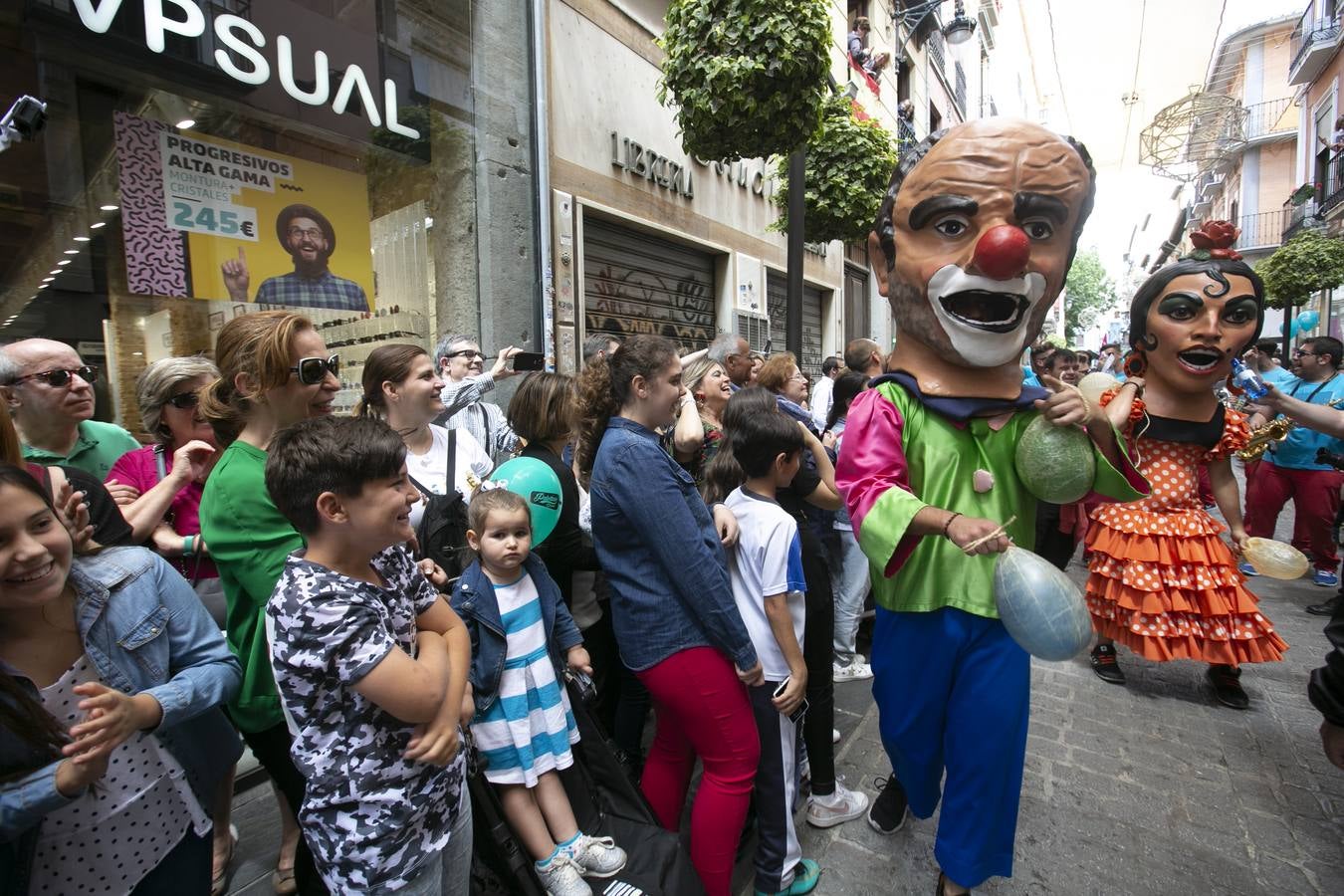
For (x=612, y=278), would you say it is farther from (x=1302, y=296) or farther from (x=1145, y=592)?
(x=1302, y=296)

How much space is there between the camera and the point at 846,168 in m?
5.04

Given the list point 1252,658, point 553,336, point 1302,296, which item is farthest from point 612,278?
point 1302,296

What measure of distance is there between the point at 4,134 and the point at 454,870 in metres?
2.46

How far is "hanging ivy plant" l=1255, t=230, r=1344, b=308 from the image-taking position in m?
8.30

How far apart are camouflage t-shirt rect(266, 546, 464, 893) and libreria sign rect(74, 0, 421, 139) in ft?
12.6

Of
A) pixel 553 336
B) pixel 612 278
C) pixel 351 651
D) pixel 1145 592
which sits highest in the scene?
pixel 612 278

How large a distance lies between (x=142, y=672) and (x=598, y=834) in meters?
1.29

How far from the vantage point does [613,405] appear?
2.42m

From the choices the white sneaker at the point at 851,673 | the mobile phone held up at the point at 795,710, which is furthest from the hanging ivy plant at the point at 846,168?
the mobile phone held up at the point at 795,710

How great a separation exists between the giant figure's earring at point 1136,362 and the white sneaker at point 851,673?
213 cm

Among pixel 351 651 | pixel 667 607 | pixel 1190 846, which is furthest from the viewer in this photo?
pixel 1190 846

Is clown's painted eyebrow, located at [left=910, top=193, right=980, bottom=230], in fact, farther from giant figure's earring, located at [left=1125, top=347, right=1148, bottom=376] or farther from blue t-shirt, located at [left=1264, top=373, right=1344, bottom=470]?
blue t-shirt, located at [left=1264, top=373, right=1344, bottom=470]

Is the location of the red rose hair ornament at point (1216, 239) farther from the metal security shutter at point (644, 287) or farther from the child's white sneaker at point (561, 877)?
the metal security shutter at point (644, 287)

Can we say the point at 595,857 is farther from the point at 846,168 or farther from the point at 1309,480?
the point at 1309,480
